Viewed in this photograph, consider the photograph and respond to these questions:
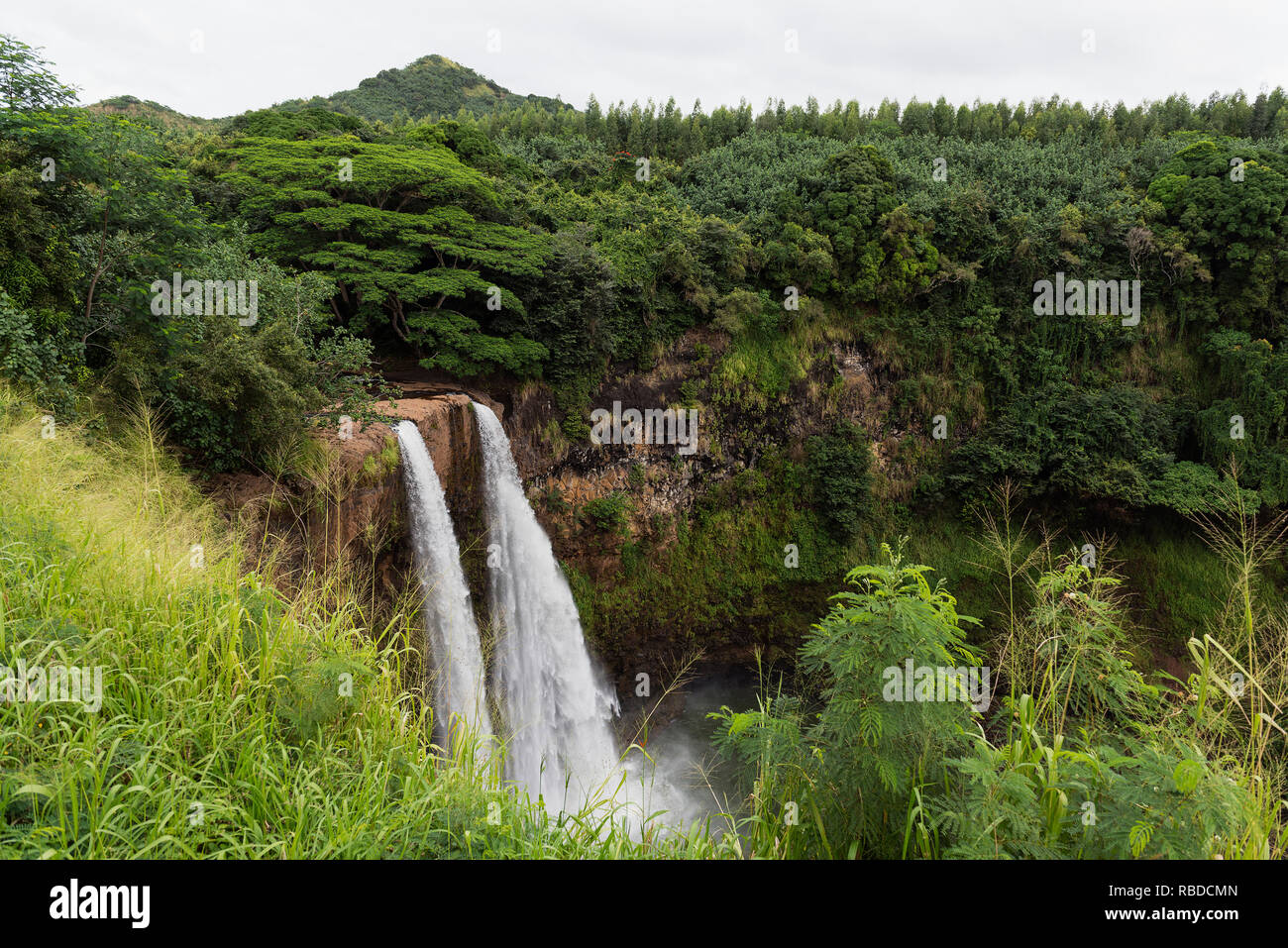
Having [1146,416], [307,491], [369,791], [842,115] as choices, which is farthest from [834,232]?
[369,791]

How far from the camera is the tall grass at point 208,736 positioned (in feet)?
6.75

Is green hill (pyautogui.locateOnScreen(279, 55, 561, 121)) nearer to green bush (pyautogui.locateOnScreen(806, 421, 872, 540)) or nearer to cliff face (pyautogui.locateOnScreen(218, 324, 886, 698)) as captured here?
cliff face (pyautogui.locateOnScreen(218, 324, 886, 698))

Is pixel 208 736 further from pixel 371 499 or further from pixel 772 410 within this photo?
pixel 772 410

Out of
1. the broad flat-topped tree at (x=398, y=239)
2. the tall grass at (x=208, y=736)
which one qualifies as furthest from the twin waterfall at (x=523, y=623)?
the tall grass at (x=208, y=736)

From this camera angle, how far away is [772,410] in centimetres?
1579

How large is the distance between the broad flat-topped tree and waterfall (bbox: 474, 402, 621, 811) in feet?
6.78

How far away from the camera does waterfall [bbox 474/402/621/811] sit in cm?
953

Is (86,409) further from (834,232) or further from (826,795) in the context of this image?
(834,232)

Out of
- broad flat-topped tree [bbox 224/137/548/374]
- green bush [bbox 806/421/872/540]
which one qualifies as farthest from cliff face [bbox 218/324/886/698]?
broad flat-topped tree [bbox 224/137/548/374]

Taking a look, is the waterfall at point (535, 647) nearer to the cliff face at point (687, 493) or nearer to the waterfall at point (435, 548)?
the waterfall at point (435, 548)

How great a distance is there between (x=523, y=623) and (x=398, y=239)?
23.6ft

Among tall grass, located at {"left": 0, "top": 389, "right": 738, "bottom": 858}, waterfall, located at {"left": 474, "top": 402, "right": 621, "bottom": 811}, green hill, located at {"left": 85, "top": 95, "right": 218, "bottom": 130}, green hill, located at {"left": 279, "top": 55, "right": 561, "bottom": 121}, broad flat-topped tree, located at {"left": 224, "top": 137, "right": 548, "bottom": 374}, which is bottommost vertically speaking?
waterfall, located at {"left": 474, "top": 402, "right": 621, "bottom": 811}

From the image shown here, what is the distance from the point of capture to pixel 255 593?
10.9 feet
